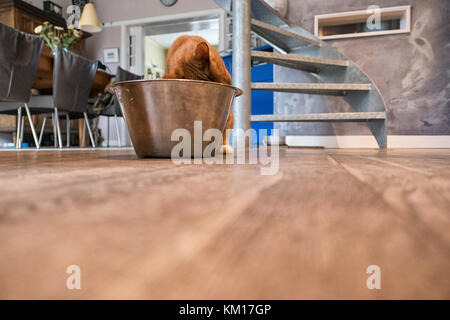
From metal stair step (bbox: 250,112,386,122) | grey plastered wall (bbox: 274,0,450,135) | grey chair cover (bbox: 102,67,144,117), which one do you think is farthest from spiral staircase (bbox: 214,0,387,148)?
grey chair cover (bbox: 102,67,144,117)

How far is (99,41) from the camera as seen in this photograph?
6172 mm

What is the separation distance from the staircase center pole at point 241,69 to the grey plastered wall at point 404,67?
898 millimetres

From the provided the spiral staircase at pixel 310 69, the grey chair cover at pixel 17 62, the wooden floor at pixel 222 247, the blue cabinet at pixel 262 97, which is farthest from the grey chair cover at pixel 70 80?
the wooden floor at pixel 222 247

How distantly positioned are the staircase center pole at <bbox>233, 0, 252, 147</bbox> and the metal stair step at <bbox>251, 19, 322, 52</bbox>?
12 cm

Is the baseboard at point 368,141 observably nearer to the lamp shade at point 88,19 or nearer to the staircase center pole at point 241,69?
the staircase center pole at point 241,69

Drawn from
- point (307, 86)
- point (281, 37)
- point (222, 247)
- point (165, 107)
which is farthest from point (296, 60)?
point (222, 247)

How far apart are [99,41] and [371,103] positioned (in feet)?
18.2

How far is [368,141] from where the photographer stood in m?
2.60

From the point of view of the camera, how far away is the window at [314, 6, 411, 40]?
2.50m

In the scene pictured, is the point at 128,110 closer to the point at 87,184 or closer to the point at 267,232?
the point at 87,184

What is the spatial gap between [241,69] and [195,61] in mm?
1005

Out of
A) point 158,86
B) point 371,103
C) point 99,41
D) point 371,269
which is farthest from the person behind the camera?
point 99,41

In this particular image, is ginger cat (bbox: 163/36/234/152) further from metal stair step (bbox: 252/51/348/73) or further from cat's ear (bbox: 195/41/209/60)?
metal stair step (bbox: 252/51/348/73)

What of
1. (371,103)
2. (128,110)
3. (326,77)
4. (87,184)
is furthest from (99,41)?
(87,184)
